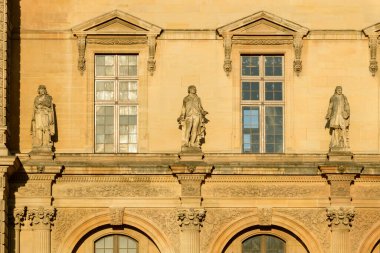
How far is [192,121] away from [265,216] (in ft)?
9.55

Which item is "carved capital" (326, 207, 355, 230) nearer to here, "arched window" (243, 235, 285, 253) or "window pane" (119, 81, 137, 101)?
"arched window" (243, 235, 285, 253)

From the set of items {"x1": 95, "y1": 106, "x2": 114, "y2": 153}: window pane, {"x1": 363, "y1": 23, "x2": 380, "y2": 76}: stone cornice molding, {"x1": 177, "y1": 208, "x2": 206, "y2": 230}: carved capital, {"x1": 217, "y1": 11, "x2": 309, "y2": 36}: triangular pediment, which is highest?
{"x1": 217, "y1": 11, "x2": 309, "y2": 36}: triangular pediment

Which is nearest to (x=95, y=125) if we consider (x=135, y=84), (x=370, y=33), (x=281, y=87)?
(x=135, y=84)

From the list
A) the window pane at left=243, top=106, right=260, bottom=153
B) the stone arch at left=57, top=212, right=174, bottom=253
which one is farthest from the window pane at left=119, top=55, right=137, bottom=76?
the stone arch at left=57, top=212, right=174, bottom=253

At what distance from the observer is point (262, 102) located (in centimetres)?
3900

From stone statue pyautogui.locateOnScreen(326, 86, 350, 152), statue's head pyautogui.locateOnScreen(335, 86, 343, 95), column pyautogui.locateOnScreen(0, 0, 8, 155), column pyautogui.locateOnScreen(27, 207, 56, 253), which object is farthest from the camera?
statue's head pyautogui.locateOnScreen(335, 86, 343, 95)

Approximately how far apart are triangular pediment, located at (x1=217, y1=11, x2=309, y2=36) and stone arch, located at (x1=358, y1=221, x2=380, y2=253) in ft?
16.9

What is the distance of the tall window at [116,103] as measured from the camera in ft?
127

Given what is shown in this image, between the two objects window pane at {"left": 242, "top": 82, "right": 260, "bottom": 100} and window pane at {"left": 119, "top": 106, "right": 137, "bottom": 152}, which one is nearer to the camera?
window pane at {"left": 119, "top": 106, "right": 137, "bottom": 152}

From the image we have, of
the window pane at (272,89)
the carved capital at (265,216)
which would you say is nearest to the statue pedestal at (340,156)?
the carved capital at (265,216)

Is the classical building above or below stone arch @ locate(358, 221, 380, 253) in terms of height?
above

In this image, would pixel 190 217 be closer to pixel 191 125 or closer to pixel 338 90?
pixel 191 125

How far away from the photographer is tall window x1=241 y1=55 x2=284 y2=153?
3884cm

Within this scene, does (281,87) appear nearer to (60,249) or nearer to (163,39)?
(163,39)
